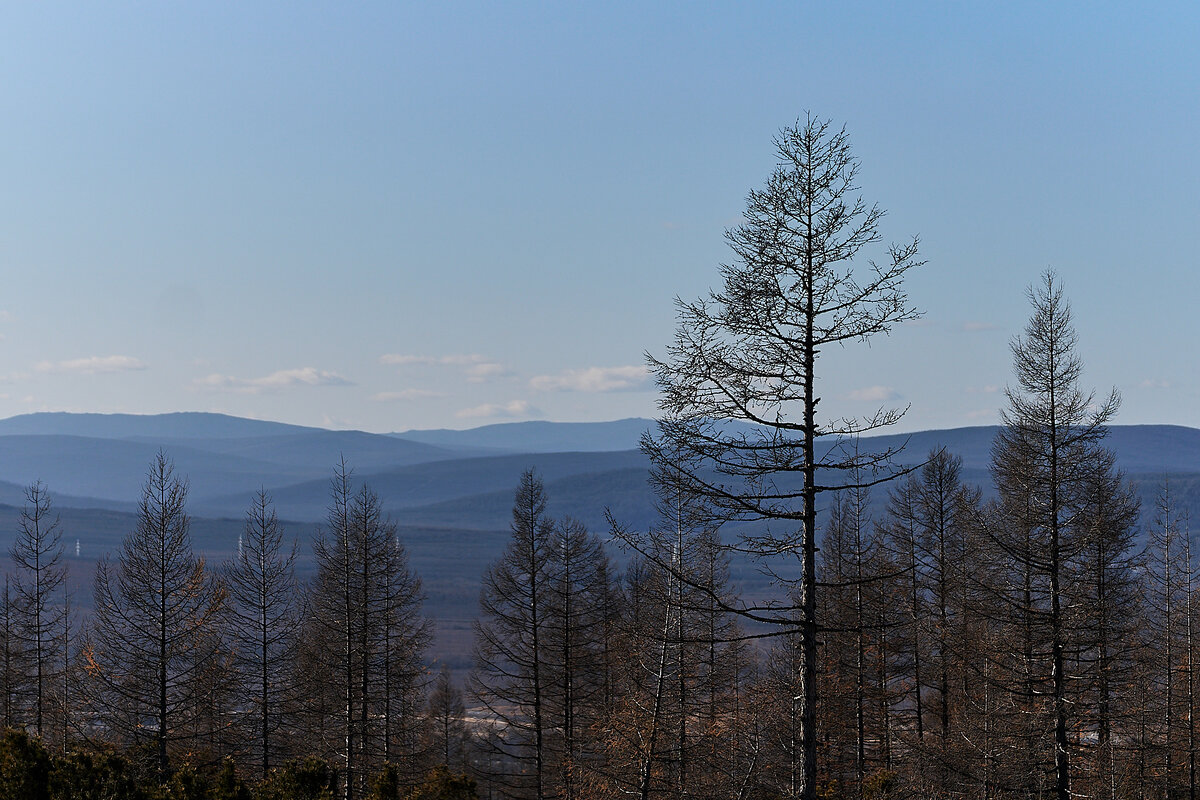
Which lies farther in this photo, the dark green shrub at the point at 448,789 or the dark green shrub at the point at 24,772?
the dark green shrub at the point at 448,789

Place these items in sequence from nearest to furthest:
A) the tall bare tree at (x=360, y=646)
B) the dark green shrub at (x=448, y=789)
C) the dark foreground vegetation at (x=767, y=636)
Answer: the dark foreground vegetation at (x=767, y=636) < the dark green shrub at (x=448, y=789) < the tall bare tree at (x=360, y=646)

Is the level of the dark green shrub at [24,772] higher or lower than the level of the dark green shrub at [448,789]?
higher

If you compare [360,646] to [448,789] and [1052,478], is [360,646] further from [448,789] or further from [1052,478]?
[1052,478]

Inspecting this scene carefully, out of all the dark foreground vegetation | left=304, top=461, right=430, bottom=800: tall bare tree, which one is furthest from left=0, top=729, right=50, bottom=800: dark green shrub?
left=304, top=461, right=430, bottom=800: tall bare tree

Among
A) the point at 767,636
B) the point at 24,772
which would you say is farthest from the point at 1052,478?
the point at 24,772

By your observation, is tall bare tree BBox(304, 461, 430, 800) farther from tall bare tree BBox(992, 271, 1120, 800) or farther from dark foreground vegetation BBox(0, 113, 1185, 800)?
tall bare tree BBox(992, 271, 1120, 800)

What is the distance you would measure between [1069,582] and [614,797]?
12.8 meters

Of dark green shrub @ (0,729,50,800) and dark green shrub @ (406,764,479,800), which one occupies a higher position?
dark green shrub @ (0,729,50,800)

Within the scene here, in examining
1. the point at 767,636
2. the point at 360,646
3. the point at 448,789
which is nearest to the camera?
the point at 767,636

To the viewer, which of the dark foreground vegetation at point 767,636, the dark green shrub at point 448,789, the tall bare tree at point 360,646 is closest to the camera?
the dark foreground vegetation at point 767,636

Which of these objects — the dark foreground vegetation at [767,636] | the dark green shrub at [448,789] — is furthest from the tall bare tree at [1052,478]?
the dark green shrub at [448,789]

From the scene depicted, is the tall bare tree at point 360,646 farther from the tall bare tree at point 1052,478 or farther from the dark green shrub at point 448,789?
the tall bare tree at point 1052,478

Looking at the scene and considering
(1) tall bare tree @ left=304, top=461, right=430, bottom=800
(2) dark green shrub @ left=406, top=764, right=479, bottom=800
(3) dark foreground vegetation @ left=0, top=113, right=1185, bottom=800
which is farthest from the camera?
(1) tall bare tree @ left=304, top=461, right=430, bottom=800

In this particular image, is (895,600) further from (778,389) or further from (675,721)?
(778,389)
